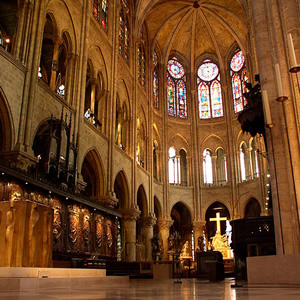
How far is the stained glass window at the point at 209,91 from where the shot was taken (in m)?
33.4

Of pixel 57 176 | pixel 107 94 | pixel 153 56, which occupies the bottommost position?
pixel 57 176

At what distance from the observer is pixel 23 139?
41.1 ft

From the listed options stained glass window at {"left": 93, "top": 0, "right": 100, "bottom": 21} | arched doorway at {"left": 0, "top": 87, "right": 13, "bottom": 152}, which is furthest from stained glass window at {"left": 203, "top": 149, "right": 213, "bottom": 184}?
arched doorway at {"left": 0, "top": 87, "right": 13, "bottom": 152}

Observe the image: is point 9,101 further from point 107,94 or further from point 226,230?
point 226,230

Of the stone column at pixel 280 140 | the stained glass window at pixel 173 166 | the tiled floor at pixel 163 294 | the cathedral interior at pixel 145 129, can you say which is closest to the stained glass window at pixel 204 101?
the cathedral interior at pixel 145 129

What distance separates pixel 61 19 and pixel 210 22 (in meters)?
18.9

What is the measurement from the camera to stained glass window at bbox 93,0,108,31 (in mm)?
20909

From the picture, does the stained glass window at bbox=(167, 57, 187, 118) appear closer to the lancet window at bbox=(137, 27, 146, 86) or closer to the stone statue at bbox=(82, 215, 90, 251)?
the lancet window at bbox=(137, 27, 146, 86)

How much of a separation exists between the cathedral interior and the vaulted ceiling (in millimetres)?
105

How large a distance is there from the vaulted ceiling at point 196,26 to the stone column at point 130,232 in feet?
49.1

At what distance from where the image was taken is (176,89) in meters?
34.1

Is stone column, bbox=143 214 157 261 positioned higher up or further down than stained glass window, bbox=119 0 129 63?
further down

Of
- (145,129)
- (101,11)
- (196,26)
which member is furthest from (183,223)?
(101,11)

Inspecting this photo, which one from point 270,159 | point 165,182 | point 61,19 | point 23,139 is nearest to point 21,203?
point 270,159
